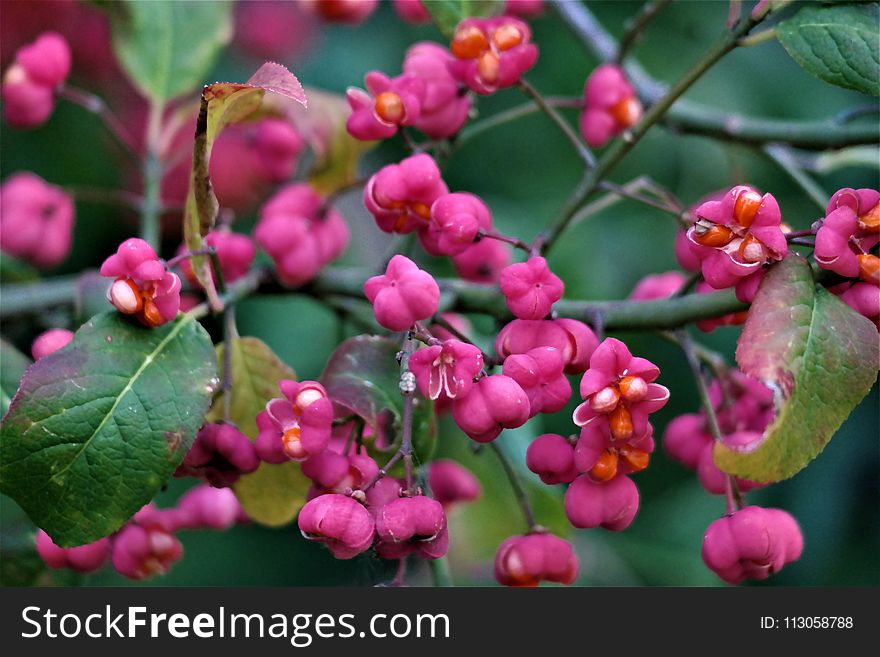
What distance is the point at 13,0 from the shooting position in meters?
1.64

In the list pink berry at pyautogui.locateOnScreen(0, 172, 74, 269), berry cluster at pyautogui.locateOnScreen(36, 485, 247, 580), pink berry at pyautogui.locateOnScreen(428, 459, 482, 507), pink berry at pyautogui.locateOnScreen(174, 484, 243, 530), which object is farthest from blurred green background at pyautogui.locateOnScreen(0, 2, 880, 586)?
berry cluster at pyautogui.locateOnScreen(36, 485, 247, 580)

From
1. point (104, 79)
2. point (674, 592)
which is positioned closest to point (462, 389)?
point (674, 592)

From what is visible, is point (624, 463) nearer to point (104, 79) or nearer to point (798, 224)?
point (798, 224)

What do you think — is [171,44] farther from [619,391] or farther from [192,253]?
[619,391]

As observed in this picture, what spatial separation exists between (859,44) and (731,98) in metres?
1.01

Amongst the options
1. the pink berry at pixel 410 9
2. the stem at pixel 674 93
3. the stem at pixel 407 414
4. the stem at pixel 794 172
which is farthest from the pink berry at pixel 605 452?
the pink berry at pixel 410 9

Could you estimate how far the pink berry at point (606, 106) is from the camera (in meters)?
1.00

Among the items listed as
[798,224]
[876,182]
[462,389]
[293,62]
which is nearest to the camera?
[462,389]

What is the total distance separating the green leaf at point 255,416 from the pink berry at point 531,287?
229 mm

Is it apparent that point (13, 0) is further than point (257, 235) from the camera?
Yes

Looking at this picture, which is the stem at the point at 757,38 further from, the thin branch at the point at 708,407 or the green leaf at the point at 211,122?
the green leaf at the point at 211,122

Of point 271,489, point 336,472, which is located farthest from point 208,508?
point 336,472

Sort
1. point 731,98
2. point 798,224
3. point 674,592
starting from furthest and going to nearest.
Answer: point 731,98
point 798,224
point 674,592

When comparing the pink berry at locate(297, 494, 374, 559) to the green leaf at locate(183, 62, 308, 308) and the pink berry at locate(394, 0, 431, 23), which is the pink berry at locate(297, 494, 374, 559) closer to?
the green leaf at locate(183, 62, 308, 308)
